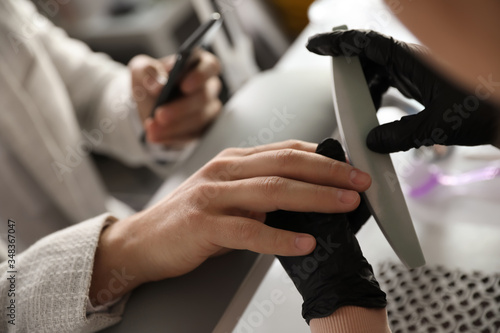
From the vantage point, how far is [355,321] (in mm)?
419

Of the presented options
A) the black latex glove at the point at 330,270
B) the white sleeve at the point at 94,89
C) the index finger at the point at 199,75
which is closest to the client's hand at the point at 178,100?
the index finger at the point at 199,75

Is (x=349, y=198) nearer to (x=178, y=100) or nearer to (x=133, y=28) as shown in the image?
(x=178, y=100)

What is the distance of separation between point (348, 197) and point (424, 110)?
0.38 feet

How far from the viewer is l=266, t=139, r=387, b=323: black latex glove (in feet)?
1.41

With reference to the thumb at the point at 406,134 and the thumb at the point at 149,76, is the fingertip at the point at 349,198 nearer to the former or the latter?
the thumb at the point at 406,134

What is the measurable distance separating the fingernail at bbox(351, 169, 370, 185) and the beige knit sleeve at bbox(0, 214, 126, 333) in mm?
280

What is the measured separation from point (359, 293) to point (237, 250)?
0.51ft

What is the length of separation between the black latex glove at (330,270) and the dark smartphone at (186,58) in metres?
0.37

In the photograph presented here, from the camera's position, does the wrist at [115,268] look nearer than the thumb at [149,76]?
Yes

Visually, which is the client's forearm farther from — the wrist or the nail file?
the wrist

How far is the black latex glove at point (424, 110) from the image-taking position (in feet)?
1.52

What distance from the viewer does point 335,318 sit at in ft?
1.40

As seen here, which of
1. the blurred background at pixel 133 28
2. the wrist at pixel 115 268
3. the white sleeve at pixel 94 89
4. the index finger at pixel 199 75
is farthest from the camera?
the blurred background at pixel 133 28

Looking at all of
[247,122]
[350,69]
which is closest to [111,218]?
[247,122]
